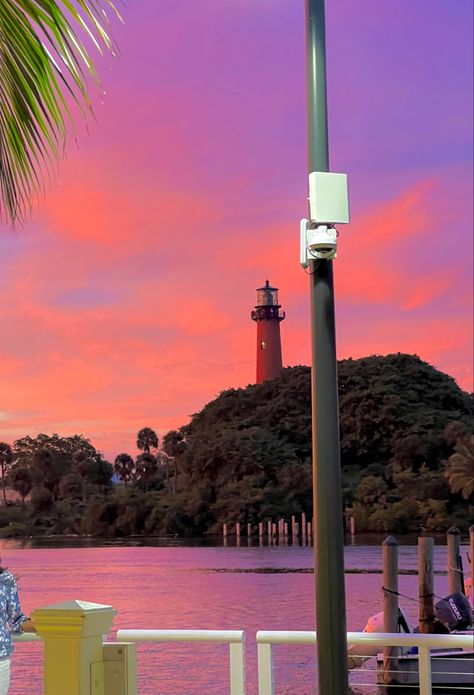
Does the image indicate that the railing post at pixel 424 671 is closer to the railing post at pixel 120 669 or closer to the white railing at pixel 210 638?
the white railing at pixel 210 638

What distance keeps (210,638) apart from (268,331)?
287 ft

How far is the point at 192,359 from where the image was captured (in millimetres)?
100875

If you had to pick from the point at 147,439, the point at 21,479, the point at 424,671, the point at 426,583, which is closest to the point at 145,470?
the point at 147,439

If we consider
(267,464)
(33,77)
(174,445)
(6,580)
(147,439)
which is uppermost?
(147,439)

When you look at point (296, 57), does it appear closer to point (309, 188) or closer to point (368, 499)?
point (368, 499)

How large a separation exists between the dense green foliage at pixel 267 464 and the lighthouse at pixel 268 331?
2338 mm

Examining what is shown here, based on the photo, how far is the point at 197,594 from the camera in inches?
2729

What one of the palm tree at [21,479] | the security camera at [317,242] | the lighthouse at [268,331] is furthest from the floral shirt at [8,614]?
the palm tree at [21,479]

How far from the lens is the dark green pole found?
5270mm

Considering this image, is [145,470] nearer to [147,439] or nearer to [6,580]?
[147,439]

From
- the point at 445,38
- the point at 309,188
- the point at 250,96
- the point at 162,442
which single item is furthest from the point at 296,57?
the point at 309,188

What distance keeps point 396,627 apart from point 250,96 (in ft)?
340

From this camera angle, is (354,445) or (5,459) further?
(5,459)

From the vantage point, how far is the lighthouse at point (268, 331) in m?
92.7
